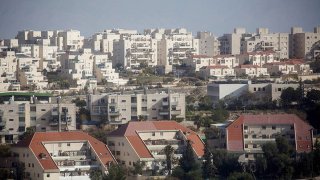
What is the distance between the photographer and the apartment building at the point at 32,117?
699 inches

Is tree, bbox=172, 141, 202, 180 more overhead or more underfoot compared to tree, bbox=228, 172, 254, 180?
more overhead

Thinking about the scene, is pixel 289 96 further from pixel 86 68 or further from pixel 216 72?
pixel 86 68

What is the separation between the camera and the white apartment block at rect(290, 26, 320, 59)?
31.3 metres

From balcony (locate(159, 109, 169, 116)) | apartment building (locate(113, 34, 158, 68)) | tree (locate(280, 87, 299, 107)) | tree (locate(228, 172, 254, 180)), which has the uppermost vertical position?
apartment building (locate(113, 34, 158, 68))

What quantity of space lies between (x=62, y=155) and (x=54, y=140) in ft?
0.84

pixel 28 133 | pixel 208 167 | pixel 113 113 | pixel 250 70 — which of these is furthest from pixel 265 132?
pixel 250 70

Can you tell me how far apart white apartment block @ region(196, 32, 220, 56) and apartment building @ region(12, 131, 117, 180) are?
51.2ft

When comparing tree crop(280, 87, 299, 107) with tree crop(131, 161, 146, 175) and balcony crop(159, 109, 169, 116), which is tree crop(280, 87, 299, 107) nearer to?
balcony crop(159, 109, 169, 116)

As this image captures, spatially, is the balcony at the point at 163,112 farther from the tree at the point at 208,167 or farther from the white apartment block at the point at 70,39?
the white apartment block at the point at 70,39

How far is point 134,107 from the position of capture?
1912 centimetres

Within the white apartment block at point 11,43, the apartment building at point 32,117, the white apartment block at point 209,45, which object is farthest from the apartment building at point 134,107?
the white apartment block at point 209,45

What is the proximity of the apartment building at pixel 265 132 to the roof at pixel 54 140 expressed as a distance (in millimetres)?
2106

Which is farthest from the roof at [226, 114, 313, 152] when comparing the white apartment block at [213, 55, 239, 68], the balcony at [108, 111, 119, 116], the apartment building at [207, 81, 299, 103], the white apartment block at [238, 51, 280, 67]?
the white apartment block at [238, 51, 280, 67]

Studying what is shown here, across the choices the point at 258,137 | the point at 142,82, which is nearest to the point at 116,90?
the point at 142,82
